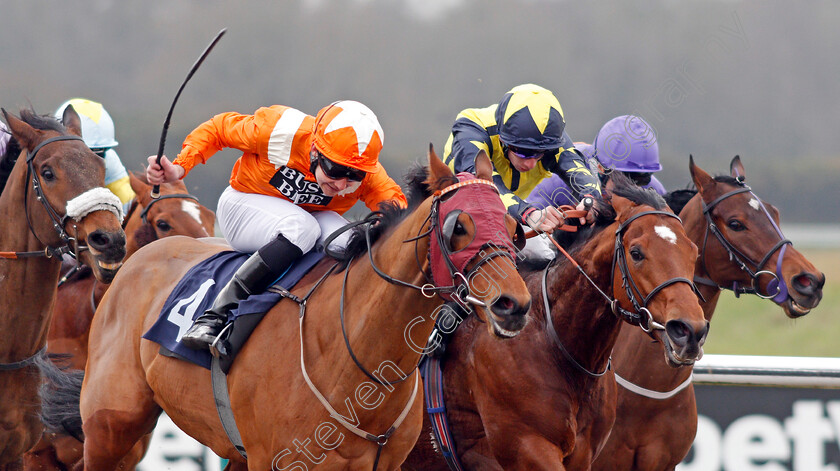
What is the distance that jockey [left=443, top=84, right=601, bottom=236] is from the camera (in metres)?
4.20

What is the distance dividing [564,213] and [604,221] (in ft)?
0.59

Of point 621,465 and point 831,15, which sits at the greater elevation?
point 831,15

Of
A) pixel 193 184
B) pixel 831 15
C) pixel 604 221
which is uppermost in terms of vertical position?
pixel 831 15

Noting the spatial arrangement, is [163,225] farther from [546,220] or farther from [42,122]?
[546,220]

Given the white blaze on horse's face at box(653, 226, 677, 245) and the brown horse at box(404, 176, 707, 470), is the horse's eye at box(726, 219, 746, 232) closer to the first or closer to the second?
the brown horse at box(404, 176, 707, 470)

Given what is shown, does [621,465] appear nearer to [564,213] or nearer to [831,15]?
[564,213]

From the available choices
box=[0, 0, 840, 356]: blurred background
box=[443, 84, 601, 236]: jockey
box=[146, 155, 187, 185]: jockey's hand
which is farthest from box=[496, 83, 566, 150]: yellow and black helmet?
box=[0, 0, 840, 356]: blurred background

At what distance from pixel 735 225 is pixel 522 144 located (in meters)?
1.16

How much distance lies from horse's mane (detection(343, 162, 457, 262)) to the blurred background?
11.2 m

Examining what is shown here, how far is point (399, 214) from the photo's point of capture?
3.37 metres

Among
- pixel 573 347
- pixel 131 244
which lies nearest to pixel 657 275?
pixel 573 347

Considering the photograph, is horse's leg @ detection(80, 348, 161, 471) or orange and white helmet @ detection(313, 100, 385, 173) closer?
orange and white helmet @ detection(313, 100, 385, 173)

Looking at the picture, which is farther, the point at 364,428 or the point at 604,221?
the point at 604,221

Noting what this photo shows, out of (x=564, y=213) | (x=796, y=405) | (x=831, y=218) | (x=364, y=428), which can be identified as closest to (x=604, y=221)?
(x=564, y=213)
